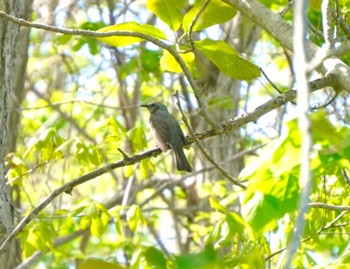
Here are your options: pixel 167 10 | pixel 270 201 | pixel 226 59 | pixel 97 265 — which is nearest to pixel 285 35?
pixel 226 59

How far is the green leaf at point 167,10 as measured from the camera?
10.7 ft

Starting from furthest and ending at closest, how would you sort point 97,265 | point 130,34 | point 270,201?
point 130,34 → point 270,201 → point 97,265

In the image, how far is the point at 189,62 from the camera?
3.66 metres

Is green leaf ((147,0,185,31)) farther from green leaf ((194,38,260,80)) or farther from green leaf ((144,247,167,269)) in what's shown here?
green leaf ((144,247,167,269))

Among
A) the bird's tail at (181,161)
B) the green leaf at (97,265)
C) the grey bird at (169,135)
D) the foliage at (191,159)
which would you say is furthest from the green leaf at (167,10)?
the bird's tail at (181,161)

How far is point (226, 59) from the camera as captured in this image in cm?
335

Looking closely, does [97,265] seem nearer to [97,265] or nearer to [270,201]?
[97,265]

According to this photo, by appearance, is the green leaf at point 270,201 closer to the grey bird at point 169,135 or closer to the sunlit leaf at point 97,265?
the sunlit leaf at point 97,265

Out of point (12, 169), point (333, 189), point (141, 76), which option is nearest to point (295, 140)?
point (333, 189)

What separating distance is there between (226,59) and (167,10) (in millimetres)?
334

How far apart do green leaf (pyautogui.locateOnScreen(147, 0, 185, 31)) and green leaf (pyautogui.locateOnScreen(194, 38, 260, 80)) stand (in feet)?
0.44

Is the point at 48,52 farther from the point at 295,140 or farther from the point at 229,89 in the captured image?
the point at 295,140

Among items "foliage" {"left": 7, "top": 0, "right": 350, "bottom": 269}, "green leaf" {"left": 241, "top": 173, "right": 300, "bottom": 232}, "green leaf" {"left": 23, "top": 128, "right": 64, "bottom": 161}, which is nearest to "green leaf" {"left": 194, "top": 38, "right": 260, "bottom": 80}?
"foliage" {"left": 7, "top": 0, "right": 350, "bottom": 269}

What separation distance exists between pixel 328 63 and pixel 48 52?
24.8 ft
